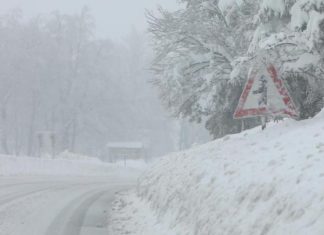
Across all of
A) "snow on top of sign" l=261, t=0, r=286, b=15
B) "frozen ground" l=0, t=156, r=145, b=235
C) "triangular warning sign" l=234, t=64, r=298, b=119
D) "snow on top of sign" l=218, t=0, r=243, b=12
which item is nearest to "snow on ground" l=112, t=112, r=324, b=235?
"triangular warning sign" l=234, t=64, r=298, b=119

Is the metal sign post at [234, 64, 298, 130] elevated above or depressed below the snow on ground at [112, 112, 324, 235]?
above

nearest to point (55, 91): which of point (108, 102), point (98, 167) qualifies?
point (108, 102)

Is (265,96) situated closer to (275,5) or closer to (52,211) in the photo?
(275,5)

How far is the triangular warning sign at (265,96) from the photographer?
399 inches

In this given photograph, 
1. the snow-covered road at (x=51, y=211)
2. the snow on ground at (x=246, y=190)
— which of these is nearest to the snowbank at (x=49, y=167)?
the snow-covered road at (x=51, y=211)

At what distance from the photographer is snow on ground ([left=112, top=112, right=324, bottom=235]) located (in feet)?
22.1

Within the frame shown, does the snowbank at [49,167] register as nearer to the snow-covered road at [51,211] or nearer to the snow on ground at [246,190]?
the snow-covered road at [51,211]

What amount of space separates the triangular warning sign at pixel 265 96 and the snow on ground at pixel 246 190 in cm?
49

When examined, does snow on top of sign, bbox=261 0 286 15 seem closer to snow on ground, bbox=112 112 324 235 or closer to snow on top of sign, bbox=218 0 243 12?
snow on ground, bbox=112 112 324 235

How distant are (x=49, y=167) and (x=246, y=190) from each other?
29.7m

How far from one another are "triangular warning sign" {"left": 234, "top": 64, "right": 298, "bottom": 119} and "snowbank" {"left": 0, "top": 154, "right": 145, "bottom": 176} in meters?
20.4

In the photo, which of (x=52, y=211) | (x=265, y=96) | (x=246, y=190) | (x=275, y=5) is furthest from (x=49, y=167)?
(x=246, y=190)

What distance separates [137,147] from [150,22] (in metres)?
44.6

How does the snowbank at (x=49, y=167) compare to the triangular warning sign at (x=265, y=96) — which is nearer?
the triangular warning sign at (x=265, y=96)
